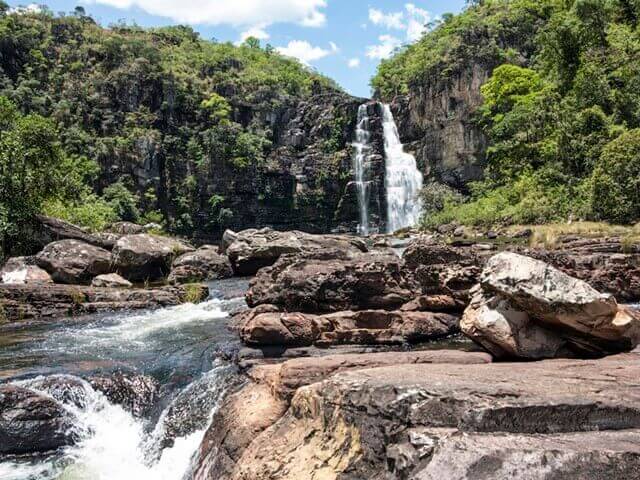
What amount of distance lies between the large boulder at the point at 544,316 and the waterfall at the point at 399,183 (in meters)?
35.9

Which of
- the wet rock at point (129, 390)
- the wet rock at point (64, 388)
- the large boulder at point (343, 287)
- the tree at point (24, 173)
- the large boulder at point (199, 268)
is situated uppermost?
the tree at point (24, 173)

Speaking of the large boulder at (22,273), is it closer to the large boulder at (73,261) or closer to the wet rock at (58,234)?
the large boulder at (73,261)

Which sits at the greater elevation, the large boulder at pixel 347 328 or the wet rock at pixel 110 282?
the large boulder at pixel 347 328

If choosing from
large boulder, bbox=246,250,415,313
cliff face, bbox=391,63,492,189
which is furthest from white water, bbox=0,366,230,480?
cliff face, bbox=391,63,492,189

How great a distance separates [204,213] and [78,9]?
35063mm

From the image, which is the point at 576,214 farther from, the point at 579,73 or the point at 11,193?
the point at 11,193

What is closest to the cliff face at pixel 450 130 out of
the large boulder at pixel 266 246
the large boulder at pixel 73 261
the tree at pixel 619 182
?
the tree at pixel 619 182

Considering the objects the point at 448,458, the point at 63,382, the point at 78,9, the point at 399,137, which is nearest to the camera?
the point at 448,458

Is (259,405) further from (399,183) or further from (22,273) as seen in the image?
(399,183)

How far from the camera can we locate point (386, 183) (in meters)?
44.6

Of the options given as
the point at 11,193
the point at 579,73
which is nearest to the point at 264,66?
the point at 579,73

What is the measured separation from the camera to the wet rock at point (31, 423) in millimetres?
6844

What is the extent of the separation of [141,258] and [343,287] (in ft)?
40.2

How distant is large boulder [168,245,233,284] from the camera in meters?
20.1
